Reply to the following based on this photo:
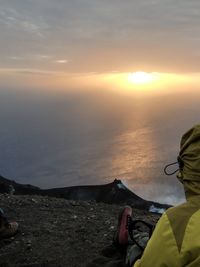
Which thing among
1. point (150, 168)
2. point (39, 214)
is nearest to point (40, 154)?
point (150, 168)

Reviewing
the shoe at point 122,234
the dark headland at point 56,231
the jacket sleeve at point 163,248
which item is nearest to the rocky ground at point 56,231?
the dark headland at point 56,231

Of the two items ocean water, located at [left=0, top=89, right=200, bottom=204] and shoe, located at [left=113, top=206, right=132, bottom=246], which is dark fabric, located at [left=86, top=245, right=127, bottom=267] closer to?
shoe, located at [left=113, top=206, right=132, bottom=246]

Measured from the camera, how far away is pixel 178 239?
2188 mm

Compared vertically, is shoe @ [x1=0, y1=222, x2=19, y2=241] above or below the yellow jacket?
below

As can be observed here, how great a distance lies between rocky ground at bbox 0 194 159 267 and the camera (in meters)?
5.23

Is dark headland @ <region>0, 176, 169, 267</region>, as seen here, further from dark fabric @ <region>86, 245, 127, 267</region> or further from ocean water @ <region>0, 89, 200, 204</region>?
ocean water @ <region>0, 89, 200, 204</region>

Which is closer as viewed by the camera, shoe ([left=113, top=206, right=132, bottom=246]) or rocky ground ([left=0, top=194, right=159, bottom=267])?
shoe ([left=113, top=206, right=132, bottom=246])

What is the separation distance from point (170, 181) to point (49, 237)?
169 feet

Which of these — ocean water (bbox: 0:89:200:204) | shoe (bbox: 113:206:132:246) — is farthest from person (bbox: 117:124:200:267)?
ocean water (bbox: 0:89:200:204)

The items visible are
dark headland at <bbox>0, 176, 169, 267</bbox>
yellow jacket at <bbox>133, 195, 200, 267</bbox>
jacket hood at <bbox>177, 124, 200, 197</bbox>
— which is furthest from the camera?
dark headland at <bbox>0, 176, 169, 267</bbox>

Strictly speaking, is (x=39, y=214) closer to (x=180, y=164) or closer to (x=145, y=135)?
(x=180, y=164)

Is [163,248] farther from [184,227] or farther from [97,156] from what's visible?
[97,156]

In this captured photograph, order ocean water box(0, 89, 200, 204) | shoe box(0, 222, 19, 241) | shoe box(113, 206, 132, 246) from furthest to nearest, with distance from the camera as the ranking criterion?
ocean water box(0, 89, 200, 204) < shoe box(0, 222, 19, 241) < shoe box(113, 206, 132, 246)

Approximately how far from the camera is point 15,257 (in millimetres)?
5262
